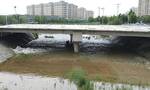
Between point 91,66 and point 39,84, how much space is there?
39.0 ft

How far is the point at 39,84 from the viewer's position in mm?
26625

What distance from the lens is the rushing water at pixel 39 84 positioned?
24.8 m

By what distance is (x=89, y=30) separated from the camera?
49.6 m

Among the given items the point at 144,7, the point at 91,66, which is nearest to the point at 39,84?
the point at 91,66

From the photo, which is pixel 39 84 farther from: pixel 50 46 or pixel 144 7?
pixel 144 7

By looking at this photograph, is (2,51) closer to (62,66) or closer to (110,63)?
(62,66)

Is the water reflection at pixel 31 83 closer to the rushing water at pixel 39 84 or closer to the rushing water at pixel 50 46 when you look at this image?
the rushing water at pixel 39 84

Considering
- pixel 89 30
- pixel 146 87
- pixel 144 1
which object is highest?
pixel 144 1

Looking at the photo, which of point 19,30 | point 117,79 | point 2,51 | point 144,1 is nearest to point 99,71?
point 117,79

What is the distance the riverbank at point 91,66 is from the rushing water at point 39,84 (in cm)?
224

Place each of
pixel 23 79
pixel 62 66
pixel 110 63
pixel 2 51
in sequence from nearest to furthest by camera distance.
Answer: pixel 23 79 < pixel 62 66 < pixel 110 63 < pixel 2 51

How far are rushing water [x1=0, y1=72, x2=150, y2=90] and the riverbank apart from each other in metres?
2.24

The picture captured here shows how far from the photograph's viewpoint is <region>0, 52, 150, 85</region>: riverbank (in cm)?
3091

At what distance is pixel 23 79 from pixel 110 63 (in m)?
14.3
